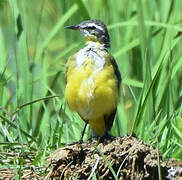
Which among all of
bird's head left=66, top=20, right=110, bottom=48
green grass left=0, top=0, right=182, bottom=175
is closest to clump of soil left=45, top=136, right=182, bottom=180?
green grass left=0, top=0, right=182, bottom=175

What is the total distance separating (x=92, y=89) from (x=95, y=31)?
0.81 metres

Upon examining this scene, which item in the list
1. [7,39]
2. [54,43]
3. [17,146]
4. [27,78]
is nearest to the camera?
[17,146]

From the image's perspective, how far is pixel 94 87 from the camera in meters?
5.45

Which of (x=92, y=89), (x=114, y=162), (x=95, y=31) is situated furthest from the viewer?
(x=95, y=31)

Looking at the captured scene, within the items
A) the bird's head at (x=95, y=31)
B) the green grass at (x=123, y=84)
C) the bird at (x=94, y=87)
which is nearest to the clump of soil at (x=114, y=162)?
the green grass at (x=123, y=84)

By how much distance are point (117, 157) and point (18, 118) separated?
132 cm

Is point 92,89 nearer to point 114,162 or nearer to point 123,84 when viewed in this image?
point 123,84

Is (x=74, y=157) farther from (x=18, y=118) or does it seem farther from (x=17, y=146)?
(x=18, y=118)

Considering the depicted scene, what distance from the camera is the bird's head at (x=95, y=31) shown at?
20.0 feet

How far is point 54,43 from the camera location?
838 cm

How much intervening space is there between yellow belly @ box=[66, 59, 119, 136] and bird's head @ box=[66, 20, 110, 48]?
0.52 meters

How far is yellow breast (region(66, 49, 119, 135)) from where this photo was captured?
17.9 feet

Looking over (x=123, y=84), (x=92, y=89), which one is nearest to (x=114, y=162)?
(x=92, y=89)

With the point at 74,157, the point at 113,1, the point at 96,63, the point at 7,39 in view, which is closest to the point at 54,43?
the point at 7,39
